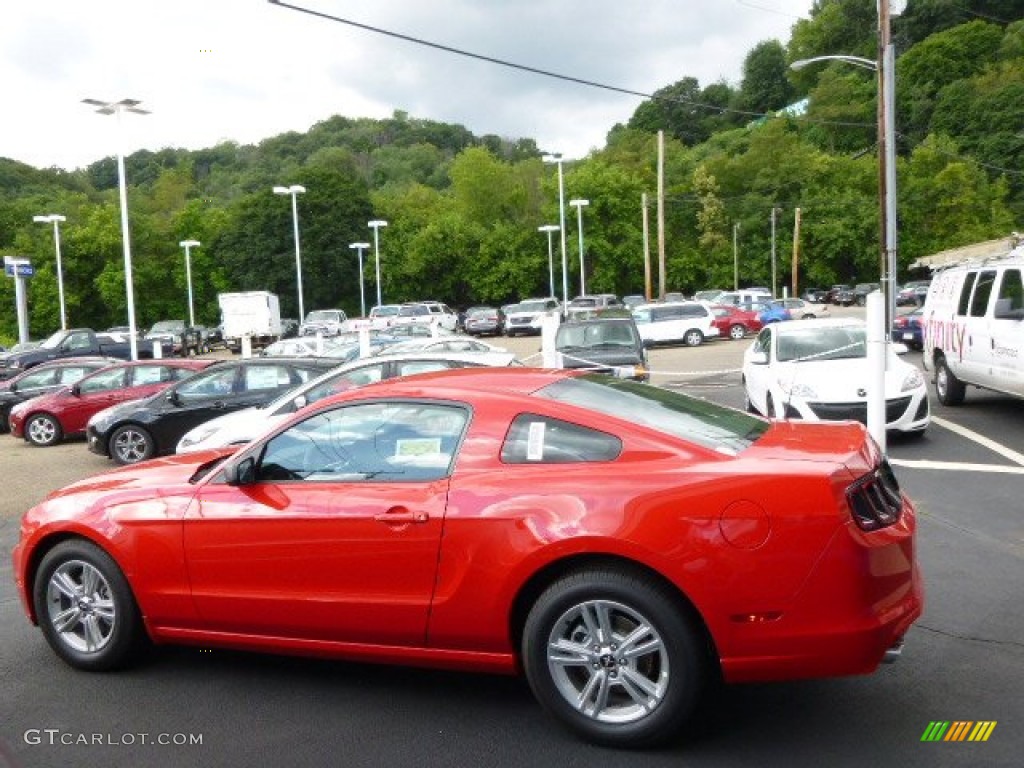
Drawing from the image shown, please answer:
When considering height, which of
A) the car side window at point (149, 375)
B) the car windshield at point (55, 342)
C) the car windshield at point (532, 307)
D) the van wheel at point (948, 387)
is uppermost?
the car windshield at point (532, 307)

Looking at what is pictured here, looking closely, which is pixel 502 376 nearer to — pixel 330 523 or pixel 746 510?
pixel 330 523

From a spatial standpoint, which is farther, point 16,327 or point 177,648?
point 16,327

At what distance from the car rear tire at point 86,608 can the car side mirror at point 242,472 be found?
83cm

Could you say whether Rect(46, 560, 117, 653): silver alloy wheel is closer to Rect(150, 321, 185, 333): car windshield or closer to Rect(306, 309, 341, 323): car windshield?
Rect(150, 321, 185, 333): car windshield

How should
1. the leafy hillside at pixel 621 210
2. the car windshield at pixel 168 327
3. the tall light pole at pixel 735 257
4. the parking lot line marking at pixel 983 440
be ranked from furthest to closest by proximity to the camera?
1. the tall light pole at pixel 735 257
2. the leafy hillside at pixel 621 210
3. the car windshield at pixel 168 327
4. the parking lot line marking at pixel 983 440

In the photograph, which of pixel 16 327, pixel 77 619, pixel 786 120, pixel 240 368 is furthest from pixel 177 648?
pixel 786 120

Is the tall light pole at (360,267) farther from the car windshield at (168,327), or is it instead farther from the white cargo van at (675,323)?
the white cargo van at (675,323)

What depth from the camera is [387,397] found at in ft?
16.2

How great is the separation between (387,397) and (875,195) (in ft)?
265

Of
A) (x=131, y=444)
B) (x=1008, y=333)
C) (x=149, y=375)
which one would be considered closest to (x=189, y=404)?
(x=131, y=444)

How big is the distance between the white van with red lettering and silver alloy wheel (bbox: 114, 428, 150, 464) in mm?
11498

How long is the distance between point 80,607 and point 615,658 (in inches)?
114

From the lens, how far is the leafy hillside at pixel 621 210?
69.4 m

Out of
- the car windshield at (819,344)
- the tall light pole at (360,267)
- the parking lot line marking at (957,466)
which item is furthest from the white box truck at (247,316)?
the parking lot line marking at (957,466)
